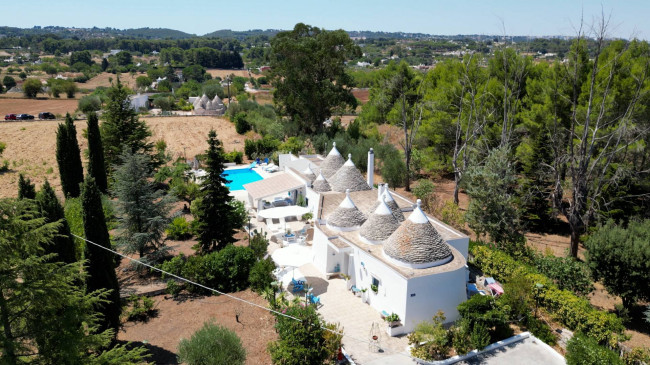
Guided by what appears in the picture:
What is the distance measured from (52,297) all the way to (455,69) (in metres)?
36.5

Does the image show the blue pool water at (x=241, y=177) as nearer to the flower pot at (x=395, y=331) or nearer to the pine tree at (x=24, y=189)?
the pine tree at (x=24, y=189)

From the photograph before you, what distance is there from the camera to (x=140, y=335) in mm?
16422

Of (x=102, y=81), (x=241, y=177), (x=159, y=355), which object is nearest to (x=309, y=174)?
(x=241, y=177)

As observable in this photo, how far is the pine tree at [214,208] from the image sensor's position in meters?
21.7

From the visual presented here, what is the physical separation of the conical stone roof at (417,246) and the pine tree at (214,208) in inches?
349

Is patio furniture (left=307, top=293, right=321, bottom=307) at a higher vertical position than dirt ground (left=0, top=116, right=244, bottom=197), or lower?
lower

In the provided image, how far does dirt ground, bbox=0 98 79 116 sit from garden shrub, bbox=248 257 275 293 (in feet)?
202

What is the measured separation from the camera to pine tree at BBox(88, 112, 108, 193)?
28797 mm

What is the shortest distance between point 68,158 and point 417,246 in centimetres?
2348

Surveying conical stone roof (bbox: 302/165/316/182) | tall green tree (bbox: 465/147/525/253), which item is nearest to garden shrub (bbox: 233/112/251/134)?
conical stone roof (bbox: 302/165/316/182)

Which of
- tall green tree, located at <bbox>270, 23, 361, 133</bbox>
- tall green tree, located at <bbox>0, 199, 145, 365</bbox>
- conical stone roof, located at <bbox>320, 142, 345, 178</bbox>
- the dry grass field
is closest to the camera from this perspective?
tall green tree, located at <bbox>0, 199, 145, 365</bbox>

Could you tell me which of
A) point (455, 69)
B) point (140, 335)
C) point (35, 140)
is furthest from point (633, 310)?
point (35, 140)

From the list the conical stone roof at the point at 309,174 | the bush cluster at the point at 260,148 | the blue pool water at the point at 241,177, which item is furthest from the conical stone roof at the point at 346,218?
the bush cluster at the point at 260,148

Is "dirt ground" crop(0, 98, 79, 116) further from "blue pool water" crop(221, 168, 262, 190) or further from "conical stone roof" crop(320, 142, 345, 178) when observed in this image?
"conical stone roof" crop(320, 142, 345, 178)
